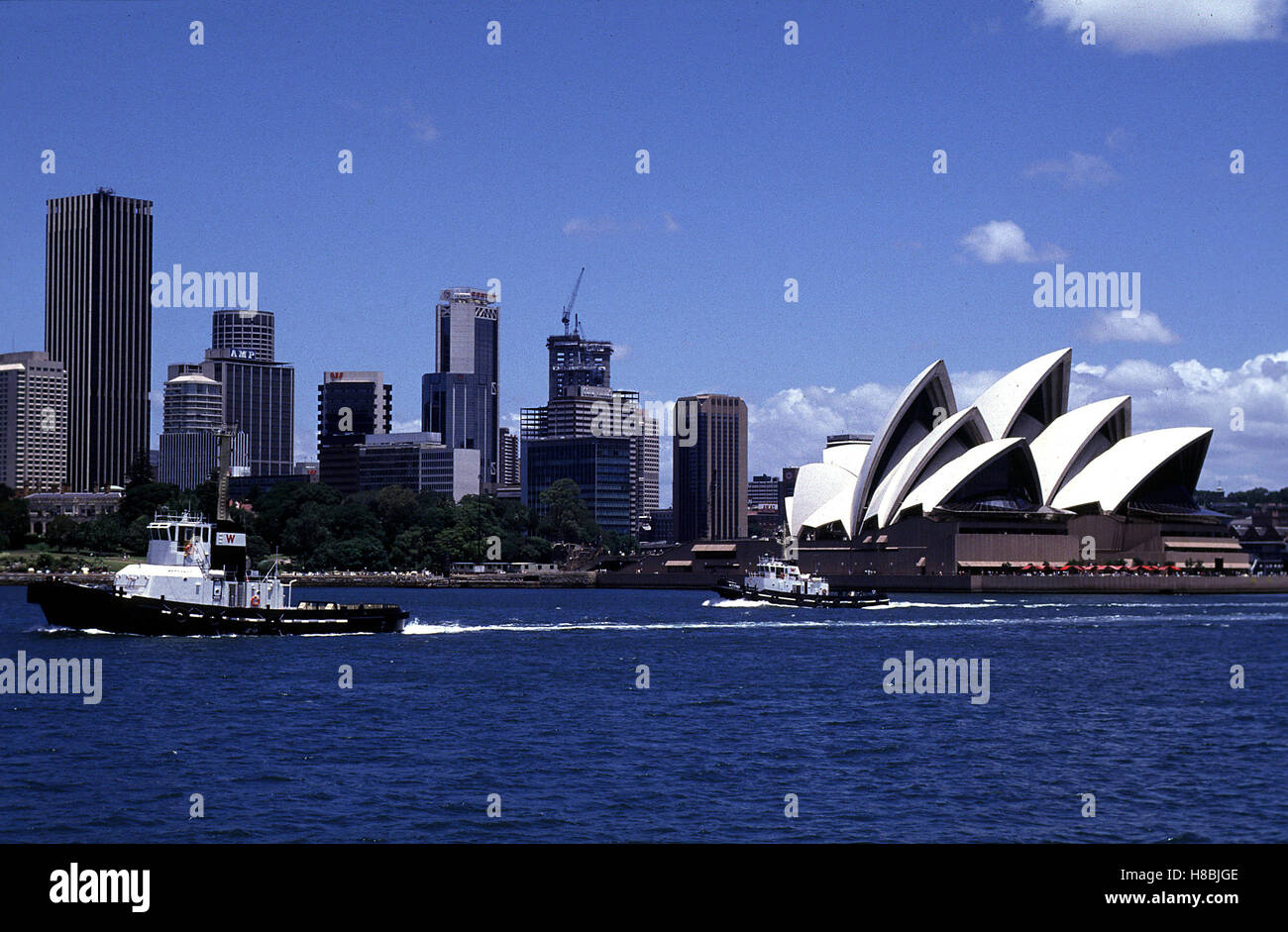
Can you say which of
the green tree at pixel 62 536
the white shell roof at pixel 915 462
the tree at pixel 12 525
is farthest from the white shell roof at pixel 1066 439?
the tree at pixel 12 525

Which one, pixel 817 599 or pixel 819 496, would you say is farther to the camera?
pixel 819 496

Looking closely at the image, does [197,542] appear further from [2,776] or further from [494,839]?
[494,839]

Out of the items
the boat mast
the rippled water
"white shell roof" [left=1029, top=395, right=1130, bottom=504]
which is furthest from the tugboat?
"white shell roof" [left=1029, top=395, right=1130, bottom=504]

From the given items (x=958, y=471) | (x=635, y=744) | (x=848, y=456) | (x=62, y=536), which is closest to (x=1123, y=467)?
(x=958, y=471)

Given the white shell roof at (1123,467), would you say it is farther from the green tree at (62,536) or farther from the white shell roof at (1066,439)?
the green tree at (62,536)

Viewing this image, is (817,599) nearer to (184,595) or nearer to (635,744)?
(184,595)
